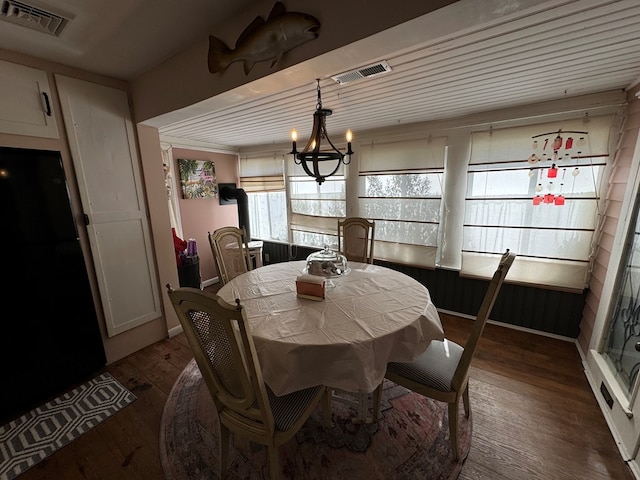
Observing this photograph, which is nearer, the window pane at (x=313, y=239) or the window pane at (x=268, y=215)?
the window pane at (x=313, y=239)

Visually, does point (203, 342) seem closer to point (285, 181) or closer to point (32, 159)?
point (32, 159)

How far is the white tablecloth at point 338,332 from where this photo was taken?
111 cm

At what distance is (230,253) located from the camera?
7.79 feet

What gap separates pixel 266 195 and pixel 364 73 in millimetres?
3185

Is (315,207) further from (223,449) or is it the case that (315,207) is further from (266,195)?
(223,449)

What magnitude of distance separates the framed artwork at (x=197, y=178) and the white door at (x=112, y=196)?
1517mm

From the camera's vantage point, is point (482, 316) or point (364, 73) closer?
point (482, 316)

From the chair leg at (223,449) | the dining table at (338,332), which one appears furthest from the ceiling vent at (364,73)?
the chair leg at (223,449)

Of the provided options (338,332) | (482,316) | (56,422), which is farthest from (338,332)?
(56,422)

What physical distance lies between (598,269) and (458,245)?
1089 millimetres

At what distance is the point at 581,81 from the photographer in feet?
5.92

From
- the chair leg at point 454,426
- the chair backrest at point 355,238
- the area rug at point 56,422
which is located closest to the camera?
the chair leg at point 454,426

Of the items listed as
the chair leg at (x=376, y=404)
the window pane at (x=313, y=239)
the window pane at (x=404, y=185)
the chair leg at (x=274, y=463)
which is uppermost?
the window pane at (x=404, y=185)

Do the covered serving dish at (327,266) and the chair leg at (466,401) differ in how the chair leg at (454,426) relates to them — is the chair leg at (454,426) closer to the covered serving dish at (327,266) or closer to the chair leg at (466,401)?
the chair leg at (466,401)
